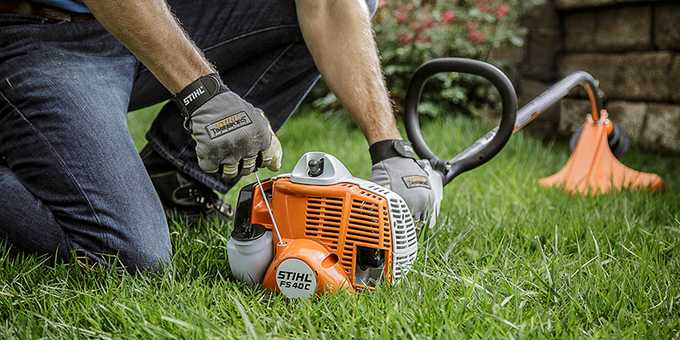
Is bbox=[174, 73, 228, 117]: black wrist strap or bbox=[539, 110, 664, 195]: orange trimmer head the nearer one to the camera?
bbox=[174, 73, 228, 117]: black wrist strap

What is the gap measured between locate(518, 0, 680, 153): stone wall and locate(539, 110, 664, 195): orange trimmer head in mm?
817

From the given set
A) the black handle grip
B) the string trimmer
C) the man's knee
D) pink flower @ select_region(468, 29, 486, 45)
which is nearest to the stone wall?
pink flower @ select_region(468, 29, 486, 45)

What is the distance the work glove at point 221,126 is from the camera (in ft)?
5.13

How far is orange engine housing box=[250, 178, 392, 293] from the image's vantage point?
1.57 m

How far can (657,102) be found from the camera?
358cm

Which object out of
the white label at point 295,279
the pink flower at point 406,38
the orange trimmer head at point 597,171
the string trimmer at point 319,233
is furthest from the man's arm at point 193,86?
the pink flower at point 406,38

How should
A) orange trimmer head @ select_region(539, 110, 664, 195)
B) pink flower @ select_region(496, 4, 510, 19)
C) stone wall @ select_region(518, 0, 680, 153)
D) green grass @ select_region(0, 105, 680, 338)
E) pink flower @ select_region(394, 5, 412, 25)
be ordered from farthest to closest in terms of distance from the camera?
pink flower @ select_region(394, 5, 412, 25)
pink flower @ select_region(496, 4, 510, 19)
stone wall @ select_region(518, 0, 680, 153)
orange trimmer head @ select_region(539, 110, 664, 195)
green grass @ select_region(0, 105, 680, 338)

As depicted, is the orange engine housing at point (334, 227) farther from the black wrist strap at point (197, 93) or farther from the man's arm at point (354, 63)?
the man's arm at point (354, 63)

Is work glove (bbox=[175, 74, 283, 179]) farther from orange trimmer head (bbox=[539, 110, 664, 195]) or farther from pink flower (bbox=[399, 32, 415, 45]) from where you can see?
pink flower (bbox=[399, 32, 415, 45])

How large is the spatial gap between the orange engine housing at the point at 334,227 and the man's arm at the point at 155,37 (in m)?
0.30

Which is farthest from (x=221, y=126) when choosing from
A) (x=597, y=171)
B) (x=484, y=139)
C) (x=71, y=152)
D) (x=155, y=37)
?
(x=597, y=171)

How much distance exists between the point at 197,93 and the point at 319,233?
1.19ft

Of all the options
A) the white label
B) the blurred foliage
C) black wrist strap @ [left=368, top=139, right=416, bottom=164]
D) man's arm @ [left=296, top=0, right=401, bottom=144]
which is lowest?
the blurred foliage

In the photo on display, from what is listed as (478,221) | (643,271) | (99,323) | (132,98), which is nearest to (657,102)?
(478,221)
